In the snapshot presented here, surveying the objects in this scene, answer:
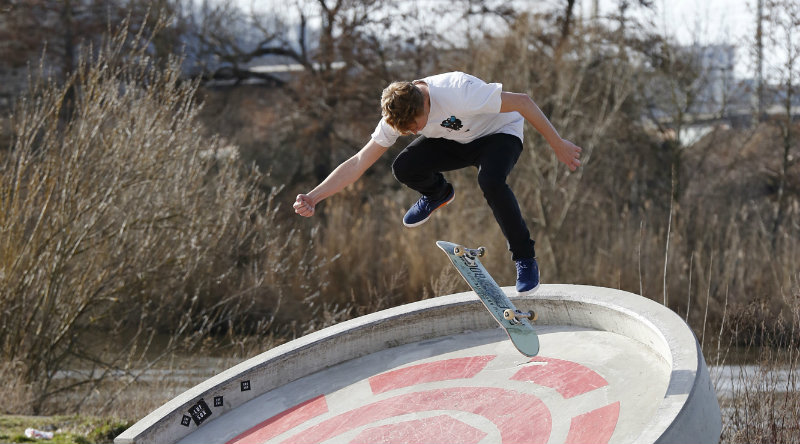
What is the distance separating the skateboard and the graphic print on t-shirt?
821 mm

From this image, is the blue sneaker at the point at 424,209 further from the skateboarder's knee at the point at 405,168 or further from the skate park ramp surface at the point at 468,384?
the skate park ramp surface at the point at 468,384

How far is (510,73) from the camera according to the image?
1427 cm

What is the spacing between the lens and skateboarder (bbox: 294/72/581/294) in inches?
191

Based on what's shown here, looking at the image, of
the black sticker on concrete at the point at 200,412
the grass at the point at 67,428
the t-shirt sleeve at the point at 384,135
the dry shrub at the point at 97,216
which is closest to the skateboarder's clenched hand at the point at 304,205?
the t-shirt sleeve at the point at 384,135

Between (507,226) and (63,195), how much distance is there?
5989mm

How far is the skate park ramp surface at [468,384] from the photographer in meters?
4.34

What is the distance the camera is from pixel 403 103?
4.75 metres

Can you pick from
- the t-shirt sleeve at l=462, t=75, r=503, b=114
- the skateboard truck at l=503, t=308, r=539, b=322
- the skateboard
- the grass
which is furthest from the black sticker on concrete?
the t-shirt sleeve at l=462, t=75, r=503, b=114

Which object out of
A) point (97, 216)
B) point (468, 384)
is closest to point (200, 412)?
point (468, 384)

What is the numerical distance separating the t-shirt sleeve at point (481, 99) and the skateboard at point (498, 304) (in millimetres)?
941

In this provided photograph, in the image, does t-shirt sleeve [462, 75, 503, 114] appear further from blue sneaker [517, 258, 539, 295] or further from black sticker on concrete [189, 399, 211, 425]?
black sticker on concrete [189, 399, 211, 425]

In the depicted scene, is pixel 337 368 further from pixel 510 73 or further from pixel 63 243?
pixel 510 73

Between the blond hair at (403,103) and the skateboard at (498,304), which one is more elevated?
the blond hair at (403,103)

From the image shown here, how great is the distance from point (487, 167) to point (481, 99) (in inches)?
16.7
